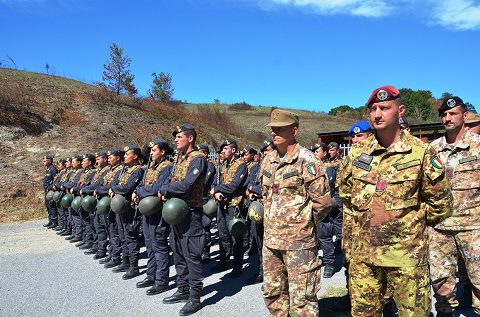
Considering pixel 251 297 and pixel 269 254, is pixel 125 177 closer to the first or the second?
pixel 251 297

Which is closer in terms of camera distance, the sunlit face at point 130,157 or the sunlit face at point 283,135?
the sunlit face at point 283,135

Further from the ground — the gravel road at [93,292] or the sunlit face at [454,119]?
the sunlit face at [454,119]

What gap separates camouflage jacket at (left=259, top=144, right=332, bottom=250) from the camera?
348 centimetres

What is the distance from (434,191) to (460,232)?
1439mm

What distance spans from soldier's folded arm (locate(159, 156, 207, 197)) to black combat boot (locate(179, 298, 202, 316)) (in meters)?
1.38

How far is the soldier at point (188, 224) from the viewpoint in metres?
5.09

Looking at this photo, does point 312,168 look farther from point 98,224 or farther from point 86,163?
point 86,163

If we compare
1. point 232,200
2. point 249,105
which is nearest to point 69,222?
point 232,200

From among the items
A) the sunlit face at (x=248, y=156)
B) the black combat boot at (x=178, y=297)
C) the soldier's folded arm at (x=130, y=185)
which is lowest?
the black combat boot at (x=178, y=297)

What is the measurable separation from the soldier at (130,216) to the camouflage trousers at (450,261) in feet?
15.2

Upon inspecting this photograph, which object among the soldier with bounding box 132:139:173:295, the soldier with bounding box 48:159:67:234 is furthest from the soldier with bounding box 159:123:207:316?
the soldier with bounding box 48:159:67:234

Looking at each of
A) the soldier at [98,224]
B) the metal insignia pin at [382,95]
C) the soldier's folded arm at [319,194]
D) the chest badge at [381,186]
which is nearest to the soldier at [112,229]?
the soldier at [98,224]

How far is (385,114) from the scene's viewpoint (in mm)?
2730

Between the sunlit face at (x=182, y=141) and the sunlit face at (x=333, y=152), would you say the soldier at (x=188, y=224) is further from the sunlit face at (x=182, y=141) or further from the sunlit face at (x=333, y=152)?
the sunlit face at (x=333, y=152)
